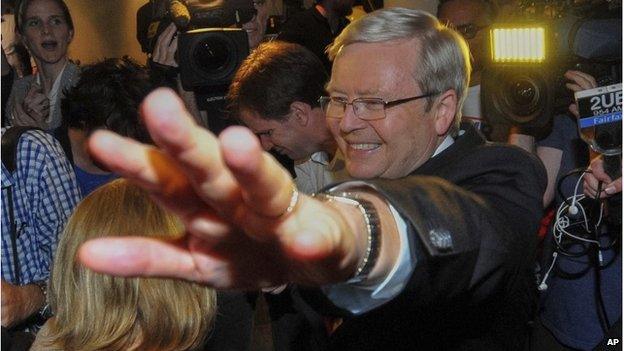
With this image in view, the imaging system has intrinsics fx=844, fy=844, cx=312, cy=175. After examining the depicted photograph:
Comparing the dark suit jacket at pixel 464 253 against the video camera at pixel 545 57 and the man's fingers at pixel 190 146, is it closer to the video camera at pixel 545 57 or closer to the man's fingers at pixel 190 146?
the man's fingers at pixel 190 146

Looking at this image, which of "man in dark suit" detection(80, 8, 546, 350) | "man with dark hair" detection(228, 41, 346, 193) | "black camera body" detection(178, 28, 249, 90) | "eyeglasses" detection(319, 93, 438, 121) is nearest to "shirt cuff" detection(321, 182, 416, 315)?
"man in dark suit" detection(80, 8, 546, 350)

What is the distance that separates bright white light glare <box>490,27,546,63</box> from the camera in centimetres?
235

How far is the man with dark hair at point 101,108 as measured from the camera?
2.61 metres

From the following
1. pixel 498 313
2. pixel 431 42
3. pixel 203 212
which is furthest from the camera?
pixel 431 42

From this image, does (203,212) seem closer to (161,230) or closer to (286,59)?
(161,230)

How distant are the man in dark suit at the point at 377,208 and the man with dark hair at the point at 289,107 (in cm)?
94

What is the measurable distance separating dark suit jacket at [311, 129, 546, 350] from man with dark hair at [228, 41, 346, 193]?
1.22 metres

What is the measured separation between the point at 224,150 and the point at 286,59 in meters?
2.13

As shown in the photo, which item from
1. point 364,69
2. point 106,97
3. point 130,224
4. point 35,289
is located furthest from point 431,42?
point 106,97

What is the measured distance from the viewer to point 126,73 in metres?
2.70

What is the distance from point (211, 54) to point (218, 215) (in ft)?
7.22

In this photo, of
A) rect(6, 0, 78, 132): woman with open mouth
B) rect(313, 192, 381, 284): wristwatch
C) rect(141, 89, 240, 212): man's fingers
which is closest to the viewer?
rect(141, 89, 240, 212): man's fingers

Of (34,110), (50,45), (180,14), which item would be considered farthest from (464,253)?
(50,45)

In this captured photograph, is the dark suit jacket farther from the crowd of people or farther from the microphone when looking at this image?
the microphone
